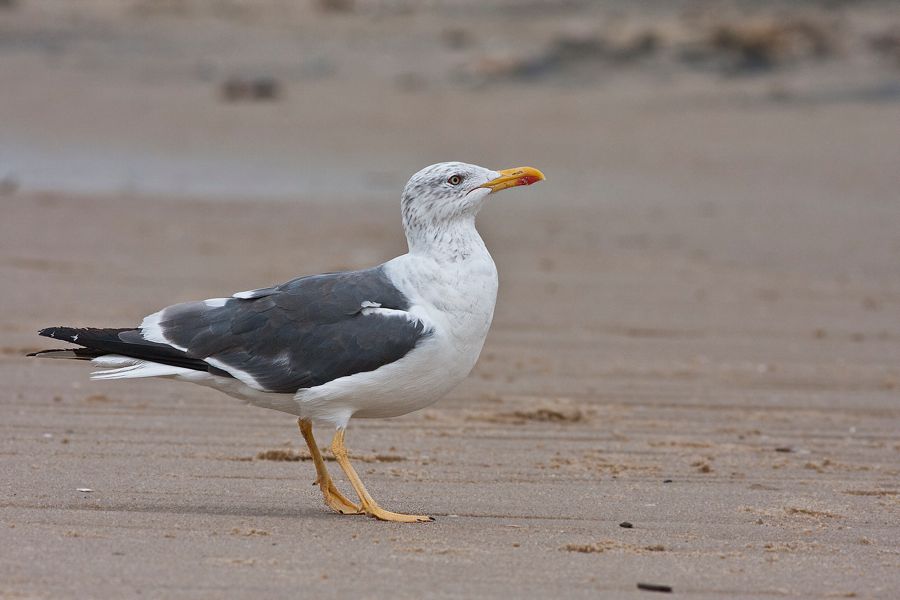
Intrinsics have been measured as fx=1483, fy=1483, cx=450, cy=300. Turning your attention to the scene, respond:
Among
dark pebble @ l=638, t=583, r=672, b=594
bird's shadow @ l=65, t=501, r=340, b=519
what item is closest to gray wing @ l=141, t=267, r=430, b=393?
bird's shadow @ l=65, t=501, r=340, b=519

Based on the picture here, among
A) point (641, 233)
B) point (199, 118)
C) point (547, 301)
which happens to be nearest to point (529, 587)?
point (547, 301)

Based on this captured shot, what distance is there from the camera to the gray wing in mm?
5945

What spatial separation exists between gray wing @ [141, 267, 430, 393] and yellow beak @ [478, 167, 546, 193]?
0.62 meters

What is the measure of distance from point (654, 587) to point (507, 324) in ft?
19.2

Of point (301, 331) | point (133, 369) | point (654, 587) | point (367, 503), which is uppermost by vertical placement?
point (301, 331)

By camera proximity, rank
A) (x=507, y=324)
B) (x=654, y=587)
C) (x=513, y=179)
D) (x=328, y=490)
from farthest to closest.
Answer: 1. (x=507, y=324)
2. (x=513, y=179)
3. (x=328, y=490)
4. (x=654, y=587)

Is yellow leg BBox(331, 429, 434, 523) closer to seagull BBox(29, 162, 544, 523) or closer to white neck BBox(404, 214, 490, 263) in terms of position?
seagull BBox(29, 162, 544, 523)

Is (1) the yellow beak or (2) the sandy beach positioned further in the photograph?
(1) the yellow beak

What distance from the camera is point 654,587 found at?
193 inches

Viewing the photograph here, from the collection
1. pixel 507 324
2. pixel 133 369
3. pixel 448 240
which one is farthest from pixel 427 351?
pixel 507 324

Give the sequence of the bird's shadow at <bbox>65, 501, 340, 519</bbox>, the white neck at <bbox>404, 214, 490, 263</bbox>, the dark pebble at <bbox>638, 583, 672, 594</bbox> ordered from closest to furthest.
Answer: the dark pebble at <bbox>638, 583, 672, 594</bbox> → the bird's shadow at <bbox>65, 501, 340, 519</bbox> → the white neck at <bbox>404, 214, 490, 263</bbox>

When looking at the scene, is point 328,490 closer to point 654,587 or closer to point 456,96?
point 654,587

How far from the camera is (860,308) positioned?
11.3 m

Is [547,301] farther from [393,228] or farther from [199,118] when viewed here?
[199,118]
